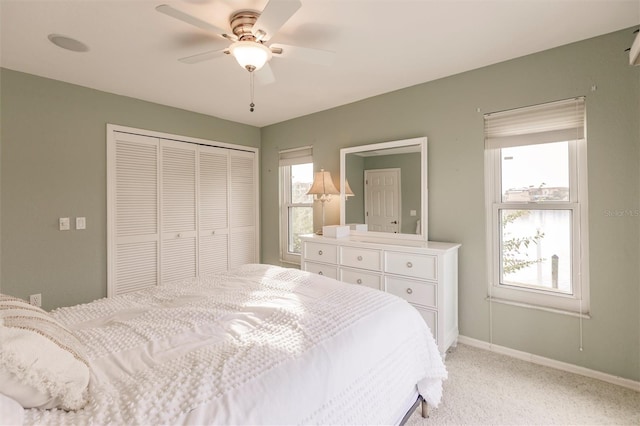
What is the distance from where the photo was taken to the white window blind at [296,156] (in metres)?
4.23

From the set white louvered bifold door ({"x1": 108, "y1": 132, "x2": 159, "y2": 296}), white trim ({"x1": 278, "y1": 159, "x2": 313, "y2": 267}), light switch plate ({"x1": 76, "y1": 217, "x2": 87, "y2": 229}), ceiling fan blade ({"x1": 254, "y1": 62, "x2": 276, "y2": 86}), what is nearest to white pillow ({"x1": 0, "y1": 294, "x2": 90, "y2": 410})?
ceiling fan blade ({"x1": 254, "y1": 62, "x2": 276, "y2": 86})

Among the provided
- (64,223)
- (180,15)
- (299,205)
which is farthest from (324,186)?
(64,223)

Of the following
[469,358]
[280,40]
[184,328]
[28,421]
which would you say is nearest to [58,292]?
[184,328]

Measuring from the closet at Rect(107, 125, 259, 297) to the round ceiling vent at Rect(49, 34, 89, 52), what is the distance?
3.47 feet

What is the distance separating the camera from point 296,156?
14.4ft

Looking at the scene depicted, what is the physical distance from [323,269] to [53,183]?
279 cm

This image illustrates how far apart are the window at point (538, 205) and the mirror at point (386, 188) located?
622 millimetres

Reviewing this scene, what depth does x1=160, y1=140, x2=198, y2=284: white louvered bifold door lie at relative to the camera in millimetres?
3756

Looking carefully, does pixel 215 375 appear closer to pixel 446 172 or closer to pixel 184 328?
pixel 184 328

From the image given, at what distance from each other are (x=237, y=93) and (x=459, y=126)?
91.8 inches

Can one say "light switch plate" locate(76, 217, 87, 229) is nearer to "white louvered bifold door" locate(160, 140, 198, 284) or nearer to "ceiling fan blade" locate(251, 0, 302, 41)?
"white louvered bifold door" locate(160, 140, 198, 284)

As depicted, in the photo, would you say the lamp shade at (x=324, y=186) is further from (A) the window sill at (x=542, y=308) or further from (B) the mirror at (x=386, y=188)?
(A) the window sill at (x=542, y=308)

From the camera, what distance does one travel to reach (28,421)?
0.77 m

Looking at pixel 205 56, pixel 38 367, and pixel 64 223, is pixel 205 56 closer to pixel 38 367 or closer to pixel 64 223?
pixel 38 367
